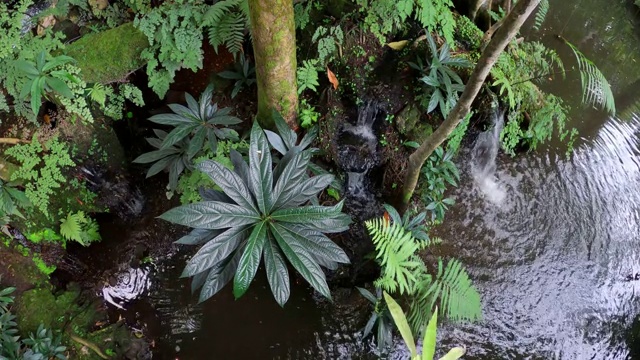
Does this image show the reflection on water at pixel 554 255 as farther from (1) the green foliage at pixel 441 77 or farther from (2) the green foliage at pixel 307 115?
(2) the green foliage at pixel 307 115

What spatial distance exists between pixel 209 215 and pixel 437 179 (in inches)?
88.6

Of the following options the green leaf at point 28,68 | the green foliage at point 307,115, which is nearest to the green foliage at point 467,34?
the green foliage at point 307,115

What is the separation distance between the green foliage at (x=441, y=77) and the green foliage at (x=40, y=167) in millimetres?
3142

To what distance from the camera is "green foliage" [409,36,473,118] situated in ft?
11.9

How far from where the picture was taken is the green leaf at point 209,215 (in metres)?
2.53

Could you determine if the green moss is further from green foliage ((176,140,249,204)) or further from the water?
the water

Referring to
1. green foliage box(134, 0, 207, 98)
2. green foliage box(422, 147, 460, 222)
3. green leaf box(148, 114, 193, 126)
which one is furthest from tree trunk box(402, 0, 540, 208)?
green foliage box(134, 0, 207, 98)

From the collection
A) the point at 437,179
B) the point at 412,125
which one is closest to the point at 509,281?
Answer: the point at 437,179

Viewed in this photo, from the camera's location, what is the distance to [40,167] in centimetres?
343

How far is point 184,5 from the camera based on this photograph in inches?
133

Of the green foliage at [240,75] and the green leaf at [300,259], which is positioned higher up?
the green foliage at [240,75]

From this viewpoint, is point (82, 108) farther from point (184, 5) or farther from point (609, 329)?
point (609, 329)

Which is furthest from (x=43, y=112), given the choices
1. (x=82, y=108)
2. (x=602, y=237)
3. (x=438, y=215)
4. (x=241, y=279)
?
(x=602, y=237)

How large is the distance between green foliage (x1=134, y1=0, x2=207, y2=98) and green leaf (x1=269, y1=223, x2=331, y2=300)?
66.6 inches
